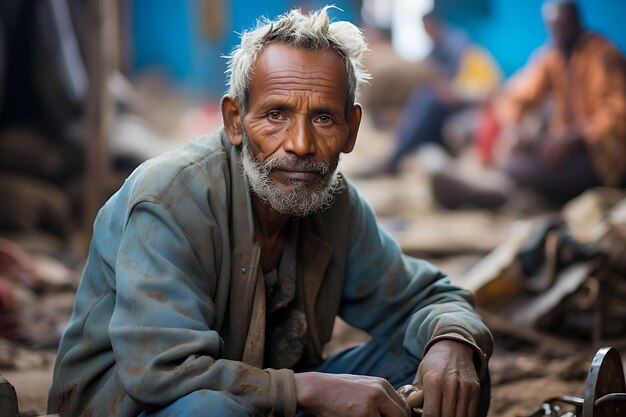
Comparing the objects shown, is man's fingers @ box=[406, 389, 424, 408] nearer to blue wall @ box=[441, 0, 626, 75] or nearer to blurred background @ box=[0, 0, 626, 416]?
blurred background @ box=[0, 0, 626, 416]

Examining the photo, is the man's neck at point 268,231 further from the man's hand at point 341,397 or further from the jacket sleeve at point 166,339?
the man's hand at point 341,397

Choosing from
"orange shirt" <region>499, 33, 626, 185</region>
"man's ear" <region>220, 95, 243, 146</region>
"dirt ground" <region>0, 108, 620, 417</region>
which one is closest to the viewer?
"man's ear" <region>220, 95, 243, 146</region>

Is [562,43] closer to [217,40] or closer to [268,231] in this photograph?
[217,40]

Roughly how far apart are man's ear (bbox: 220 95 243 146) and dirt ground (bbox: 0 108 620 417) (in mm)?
1262

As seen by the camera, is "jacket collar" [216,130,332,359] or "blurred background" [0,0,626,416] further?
"blurred background" [0,0,626,416]

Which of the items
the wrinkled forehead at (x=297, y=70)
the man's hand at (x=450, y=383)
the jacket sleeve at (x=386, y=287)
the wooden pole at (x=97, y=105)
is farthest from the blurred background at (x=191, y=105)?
the wrinkled forehead at (x=297, y=70)

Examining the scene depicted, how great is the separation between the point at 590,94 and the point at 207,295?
8592 mm

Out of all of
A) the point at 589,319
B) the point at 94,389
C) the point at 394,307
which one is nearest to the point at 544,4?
the point at 589,319

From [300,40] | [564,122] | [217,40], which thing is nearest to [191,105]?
[217,40]

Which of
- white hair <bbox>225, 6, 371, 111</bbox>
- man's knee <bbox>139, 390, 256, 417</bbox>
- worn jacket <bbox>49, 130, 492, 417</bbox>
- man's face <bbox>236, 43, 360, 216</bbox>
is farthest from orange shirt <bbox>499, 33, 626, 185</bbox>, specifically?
man's knee <bbox>139, 390, 256, 417</bbox>

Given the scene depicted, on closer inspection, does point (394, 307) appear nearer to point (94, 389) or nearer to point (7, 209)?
point (94, 389)

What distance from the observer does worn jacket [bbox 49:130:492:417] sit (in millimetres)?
2404

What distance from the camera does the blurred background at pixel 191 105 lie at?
895 cm

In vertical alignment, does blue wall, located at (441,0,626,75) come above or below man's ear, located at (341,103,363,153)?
above
